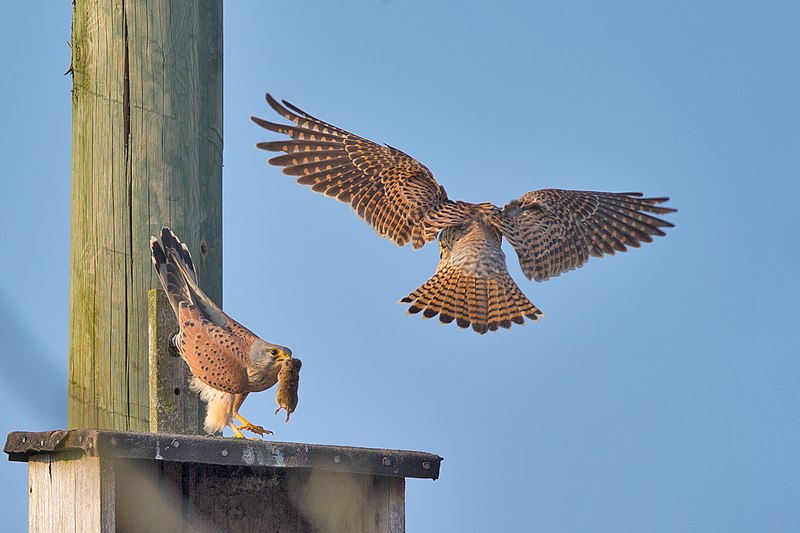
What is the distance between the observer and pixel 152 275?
149 inches

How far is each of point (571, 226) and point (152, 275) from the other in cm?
470

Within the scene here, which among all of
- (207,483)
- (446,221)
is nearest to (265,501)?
(207,483)

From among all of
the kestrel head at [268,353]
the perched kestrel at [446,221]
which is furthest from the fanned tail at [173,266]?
the perched kestrel at [446,221]

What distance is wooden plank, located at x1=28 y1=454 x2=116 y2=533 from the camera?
10.6 feet

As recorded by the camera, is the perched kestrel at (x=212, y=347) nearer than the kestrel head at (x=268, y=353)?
Yes

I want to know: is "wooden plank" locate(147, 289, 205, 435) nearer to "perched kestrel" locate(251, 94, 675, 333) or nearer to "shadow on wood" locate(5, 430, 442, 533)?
"shadow on wood" locate(5, 430, 442, 533)

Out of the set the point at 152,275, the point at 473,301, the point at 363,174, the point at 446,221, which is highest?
the point at 363,174

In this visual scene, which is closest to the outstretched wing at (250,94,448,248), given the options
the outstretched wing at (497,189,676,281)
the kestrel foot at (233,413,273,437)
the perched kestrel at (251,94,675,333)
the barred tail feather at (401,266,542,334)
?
the perched kestrel at (251,94,675,333)

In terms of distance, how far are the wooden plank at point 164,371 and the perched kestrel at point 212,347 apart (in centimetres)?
4

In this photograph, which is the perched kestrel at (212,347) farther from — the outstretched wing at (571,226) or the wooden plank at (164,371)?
the outstretched wing at (571,226)

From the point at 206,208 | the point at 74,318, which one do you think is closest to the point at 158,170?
the point at 206,208

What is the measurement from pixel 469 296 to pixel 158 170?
11.0 ft

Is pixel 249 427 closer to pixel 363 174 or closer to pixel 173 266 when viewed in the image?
pixel 173 266

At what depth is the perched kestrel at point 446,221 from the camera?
691cm
